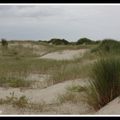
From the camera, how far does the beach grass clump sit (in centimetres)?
670

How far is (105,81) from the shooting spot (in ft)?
21.9

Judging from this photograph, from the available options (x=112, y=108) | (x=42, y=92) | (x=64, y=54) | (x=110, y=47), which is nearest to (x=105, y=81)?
(x=112, y=108)

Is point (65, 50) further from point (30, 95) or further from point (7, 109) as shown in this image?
point (7, 109)

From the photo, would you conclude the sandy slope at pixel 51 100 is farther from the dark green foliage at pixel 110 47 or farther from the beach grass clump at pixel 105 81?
the dark green foliage at pixel 110 47

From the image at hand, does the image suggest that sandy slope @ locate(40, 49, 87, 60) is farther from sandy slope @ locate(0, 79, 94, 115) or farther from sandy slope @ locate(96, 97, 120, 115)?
sandy slope @ locate(96, 97, 120, 115)

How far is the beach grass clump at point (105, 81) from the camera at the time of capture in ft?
22.0

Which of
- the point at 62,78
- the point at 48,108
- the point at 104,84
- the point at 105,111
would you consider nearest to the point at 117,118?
the point at 105,111

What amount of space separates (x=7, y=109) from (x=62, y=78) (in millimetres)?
4161

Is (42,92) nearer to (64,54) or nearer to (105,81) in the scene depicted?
(105,81)

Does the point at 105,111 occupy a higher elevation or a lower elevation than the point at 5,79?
higher

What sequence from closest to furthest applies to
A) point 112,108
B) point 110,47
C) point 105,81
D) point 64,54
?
point 112,108 < point 105,81 < point 110,47 < point 64,54

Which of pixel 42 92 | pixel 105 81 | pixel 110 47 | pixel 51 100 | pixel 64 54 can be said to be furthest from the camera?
pixel 64 54

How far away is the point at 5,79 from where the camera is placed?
11414 mm

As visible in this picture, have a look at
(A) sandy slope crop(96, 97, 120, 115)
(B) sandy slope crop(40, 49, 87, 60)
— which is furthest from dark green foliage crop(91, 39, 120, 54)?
(B) sandy slope crop(40, 49, 87, 60)
